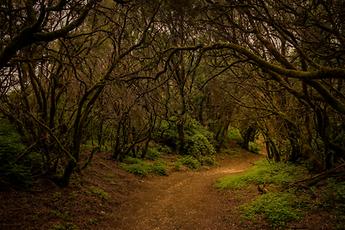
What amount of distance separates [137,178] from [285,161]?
6.34 m

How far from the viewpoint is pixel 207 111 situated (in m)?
27.5

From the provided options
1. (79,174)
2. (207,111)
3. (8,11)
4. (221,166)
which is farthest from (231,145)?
(8,11)

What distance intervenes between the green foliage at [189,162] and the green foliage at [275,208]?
8.58 meters

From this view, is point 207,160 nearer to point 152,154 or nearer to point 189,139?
point 189,139

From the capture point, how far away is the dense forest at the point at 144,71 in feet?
20.7

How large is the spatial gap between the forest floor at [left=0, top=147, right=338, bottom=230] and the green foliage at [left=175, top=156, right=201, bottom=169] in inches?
148

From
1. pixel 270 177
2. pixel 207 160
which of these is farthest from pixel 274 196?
pixel 207 160

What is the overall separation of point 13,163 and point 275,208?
272 inches

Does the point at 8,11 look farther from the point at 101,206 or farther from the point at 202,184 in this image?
the point at 202,184

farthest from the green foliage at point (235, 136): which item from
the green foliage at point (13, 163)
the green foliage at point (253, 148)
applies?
the green foliage at point (13, 163)

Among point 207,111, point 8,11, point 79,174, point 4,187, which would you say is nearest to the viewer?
point 8,11

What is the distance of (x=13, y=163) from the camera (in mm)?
8945

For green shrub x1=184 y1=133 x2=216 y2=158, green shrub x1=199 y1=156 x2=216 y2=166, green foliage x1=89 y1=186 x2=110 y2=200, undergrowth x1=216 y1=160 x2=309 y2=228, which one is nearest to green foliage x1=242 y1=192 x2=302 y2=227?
undergrowth x1=216 y1=160 x2=309 y2=228

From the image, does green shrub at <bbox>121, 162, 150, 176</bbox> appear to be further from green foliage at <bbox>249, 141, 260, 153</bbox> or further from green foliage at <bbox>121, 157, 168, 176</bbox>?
green foliage at <bbox>249, 141, 260, 153</bbox>
